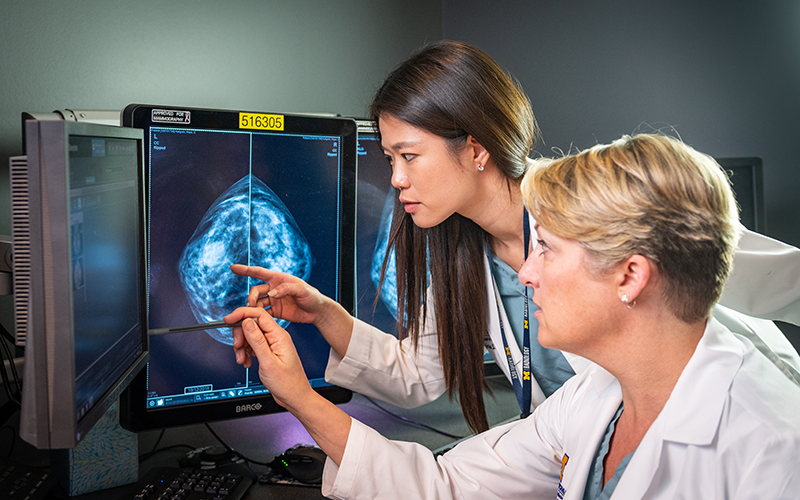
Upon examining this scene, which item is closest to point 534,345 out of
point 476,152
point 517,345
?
point 517,345

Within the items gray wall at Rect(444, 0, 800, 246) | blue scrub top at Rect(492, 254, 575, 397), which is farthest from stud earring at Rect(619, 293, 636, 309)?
gray wall at Rect(444, 0, 800, 246)

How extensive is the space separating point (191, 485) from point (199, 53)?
131 centimetres

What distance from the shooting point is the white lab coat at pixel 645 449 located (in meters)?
0.77

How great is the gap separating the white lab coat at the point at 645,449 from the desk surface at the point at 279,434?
0.65ft

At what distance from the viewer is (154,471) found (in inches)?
43.8

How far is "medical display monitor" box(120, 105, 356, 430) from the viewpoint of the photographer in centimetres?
116

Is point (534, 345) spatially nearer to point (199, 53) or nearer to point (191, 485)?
point (191, 485)

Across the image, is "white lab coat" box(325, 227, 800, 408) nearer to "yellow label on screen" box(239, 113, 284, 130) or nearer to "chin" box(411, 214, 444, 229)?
"chin" box(411, 214, 444, 229)

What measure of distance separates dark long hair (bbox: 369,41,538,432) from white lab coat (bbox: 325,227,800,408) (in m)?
0.04

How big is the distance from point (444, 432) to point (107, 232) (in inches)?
36.8

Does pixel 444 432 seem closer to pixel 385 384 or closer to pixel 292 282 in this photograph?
pixel 385 384

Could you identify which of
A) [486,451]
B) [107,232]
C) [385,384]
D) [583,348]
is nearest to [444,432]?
[385,384]

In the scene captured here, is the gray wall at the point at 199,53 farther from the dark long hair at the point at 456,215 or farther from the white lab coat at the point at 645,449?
the white lab coat at the point at 645,449

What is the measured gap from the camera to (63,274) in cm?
70
